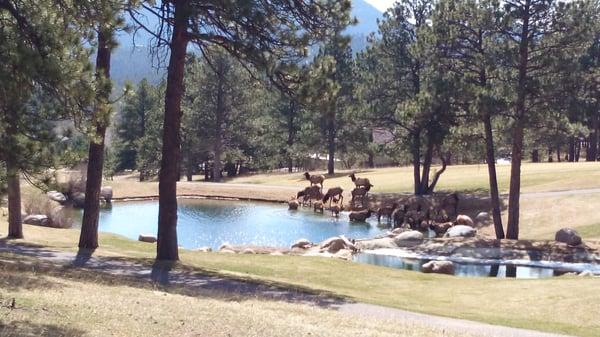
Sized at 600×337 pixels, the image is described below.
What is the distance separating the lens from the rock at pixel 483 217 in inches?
1478

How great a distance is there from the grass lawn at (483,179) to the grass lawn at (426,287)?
23965 mm

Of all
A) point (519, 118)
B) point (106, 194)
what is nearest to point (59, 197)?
point (106, 194)

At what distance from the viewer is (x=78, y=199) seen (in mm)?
48438

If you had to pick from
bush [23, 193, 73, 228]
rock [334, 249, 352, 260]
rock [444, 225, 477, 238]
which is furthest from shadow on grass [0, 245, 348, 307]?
rock [444, 225, 477, 238]

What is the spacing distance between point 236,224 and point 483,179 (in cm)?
1926

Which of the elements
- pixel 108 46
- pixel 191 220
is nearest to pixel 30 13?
pixel 108 46

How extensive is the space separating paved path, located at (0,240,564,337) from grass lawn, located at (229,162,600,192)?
30374 millimetres

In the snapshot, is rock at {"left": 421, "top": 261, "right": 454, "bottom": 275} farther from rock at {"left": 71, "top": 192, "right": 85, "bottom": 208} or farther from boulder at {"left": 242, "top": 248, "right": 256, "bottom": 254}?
rock at {"left": 71, "top": 192, "right": 85, "bottom": 208}

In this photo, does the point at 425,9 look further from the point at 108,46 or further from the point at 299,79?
the point at 108,46

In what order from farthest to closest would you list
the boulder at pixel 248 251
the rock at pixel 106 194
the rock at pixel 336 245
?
1. the rock at pixel 106 194
2. the rock at pixel 336 245
3. the boulder at pixel 248 251

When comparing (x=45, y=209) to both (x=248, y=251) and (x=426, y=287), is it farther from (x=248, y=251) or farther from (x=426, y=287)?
(x=426, y=287)

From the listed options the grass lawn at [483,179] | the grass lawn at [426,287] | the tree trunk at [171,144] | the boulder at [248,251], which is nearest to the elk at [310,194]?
the grass lawn at [483,179]

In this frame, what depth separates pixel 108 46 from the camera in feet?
50.4

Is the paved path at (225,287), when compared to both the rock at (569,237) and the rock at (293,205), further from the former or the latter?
the rock at (293,205)
